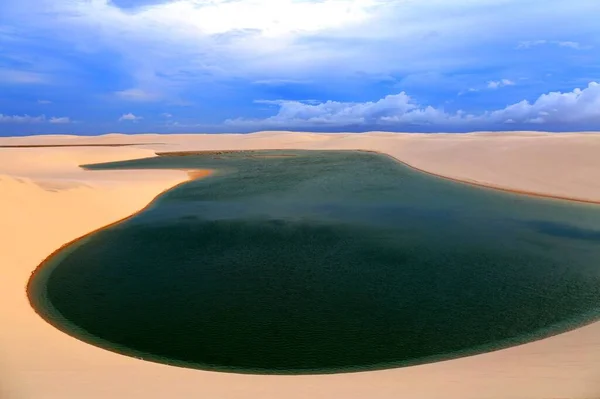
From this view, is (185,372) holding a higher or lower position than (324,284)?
lower

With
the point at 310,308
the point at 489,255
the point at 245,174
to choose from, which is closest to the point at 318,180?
the point at 245,174

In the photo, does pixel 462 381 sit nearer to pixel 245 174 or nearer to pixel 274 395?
pixel 274 395

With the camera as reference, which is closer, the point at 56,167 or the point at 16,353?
the point at 16,353

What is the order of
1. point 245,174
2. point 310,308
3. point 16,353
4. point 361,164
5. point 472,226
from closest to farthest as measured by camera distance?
point 16,353 → point 310,308 → point 472,226 → point 245,174 → point 361,164

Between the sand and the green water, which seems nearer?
the sand

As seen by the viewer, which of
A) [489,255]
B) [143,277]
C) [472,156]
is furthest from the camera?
[472,156]

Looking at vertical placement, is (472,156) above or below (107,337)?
above

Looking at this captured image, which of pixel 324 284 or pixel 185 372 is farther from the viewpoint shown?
pixel 324 284

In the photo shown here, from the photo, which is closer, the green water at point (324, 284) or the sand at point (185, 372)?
the sand at point (185, 372)
